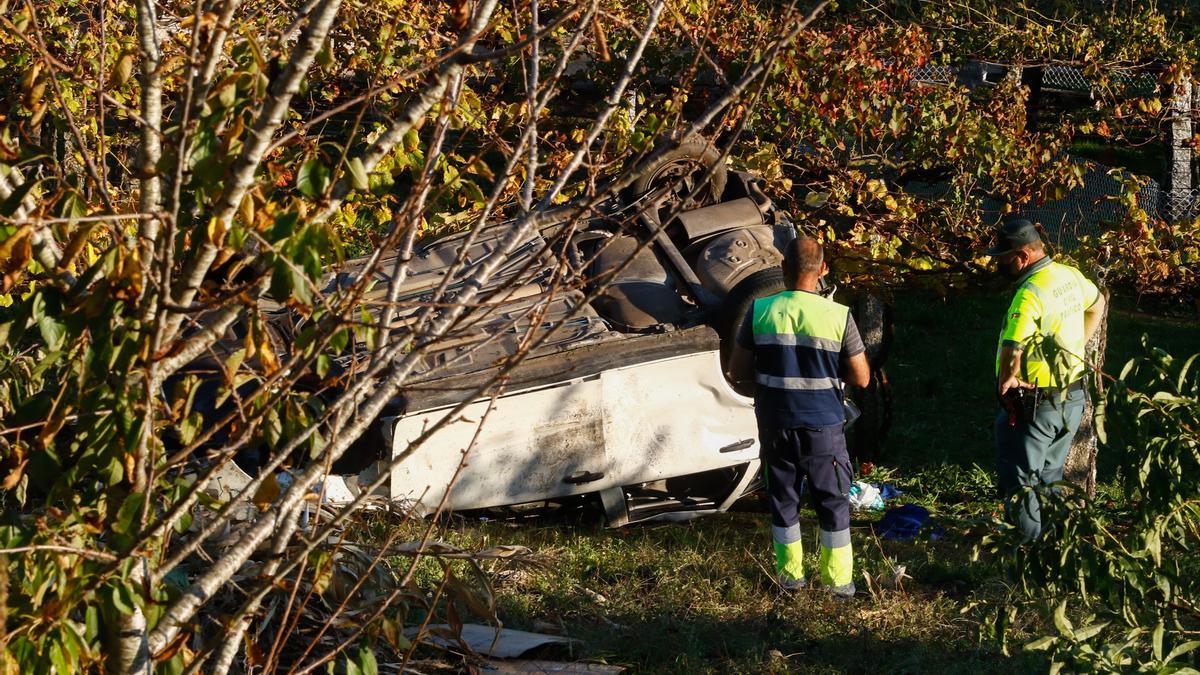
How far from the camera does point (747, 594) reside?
5676mm

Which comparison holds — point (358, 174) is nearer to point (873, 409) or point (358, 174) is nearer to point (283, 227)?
point (283, 227)

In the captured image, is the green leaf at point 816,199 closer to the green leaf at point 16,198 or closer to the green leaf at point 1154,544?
the green leaf at point 1154,544

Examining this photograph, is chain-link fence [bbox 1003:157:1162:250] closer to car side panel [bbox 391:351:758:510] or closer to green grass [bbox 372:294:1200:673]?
green grass [bbox 372:294:1200:673]

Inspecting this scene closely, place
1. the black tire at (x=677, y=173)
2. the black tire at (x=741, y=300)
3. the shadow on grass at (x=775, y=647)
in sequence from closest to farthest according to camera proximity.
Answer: the shadow on grass at (x=775, y=647) < the black tire at (x=741, y=300) < the black tire at (x=677, y=173)

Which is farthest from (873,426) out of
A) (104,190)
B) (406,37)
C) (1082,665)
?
(104,190)

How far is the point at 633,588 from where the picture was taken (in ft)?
18.9

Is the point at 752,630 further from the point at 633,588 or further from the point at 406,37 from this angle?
the point at 406,37

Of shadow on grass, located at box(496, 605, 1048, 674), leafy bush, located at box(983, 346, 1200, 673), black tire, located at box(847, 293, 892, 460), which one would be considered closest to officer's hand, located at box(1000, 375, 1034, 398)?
shadow on grass, located at box(496, 605, 1048, 674)

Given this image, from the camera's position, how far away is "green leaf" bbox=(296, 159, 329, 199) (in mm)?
2344

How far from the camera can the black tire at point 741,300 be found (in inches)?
253

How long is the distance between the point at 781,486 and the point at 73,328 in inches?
150

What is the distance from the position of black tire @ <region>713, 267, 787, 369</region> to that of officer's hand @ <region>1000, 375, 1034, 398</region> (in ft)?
3.96

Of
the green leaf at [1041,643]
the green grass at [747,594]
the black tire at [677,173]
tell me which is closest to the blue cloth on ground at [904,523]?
the green grass at [747,594]

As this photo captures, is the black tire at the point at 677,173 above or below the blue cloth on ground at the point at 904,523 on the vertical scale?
above
